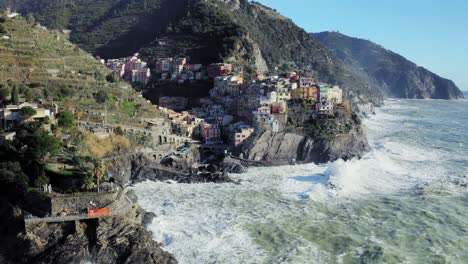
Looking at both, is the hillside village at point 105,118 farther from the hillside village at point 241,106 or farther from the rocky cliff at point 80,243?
the rocky cliff at point 80,243

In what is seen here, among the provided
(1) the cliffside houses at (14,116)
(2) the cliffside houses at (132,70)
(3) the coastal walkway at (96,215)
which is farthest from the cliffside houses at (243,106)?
(3) the coastal walkway at (96,215)

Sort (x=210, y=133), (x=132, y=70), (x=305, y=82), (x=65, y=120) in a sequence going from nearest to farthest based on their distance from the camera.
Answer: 1. (x=65, y=120)
2. (x=210, y=133)
3. (x=305, y=82)
4. (x=132, y=70)

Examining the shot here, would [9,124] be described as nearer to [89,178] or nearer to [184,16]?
[89,178]

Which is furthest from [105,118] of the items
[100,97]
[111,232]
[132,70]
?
[132,70]

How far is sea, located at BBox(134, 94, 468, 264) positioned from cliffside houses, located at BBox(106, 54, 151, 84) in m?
41.8

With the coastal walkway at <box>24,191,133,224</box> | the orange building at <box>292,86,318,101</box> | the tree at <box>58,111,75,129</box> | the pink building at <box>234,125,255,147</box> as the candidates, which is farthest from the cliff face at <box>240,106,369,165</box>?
the coastal walkway at <box>24,191,133,224</box>

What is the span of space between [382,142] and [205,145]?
29252 millimetres

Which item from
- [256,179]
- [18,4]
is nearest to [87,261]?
[256,179]

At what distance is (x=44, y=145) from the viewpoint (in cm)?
3753

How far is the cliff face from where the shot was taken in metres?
58.0

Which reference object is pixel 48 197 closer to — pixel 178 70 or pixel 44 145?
pixel 44 145

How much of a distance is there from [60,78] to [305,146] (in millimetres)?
32396

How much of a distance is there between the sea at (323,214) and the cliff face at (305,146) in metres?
2.17

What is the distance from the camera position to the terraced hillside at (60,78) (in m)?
55.2
